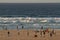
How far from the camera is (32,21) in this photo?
25109mm

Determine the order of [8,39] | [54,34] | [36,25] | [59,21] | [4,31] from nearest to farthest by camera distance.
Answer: [8,39]
[54,34]
[4,31]
[36,25]
[59,21]

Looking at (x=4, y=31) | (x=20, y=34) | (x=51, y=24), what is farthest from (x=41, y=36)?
(x=51, y=24)

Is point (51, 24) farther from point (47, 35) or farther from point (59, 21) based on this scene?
point (47, 35)

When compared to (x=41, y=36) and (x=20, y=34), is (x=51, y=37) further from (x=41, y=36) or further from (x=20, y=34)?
(x=20, y=34)

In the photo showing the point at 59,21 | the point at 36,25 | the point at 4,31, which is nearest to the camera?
the point at 4,31

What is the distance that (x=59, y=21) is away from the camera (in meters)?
26.0

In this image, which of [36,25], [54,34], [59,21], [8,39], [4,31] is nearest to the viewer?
[8,39]

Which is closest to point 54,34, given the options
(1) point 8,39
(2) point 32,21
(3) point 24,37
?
(3) point 24,37

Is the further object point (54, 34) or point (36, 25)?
point (36, 25)

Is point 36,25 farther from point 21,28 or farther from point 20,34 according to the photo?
point 20,34

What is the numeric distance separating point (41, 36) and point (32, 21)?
6.16 metres

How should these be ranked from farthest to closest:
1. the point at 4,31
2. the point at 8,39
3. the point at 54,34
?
the point at 4,31
the point at 54,34
the point at 8,39

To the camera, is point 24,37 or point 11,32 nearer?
point 24,37

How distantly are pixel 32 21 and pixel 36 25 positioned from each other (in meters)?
1.53
